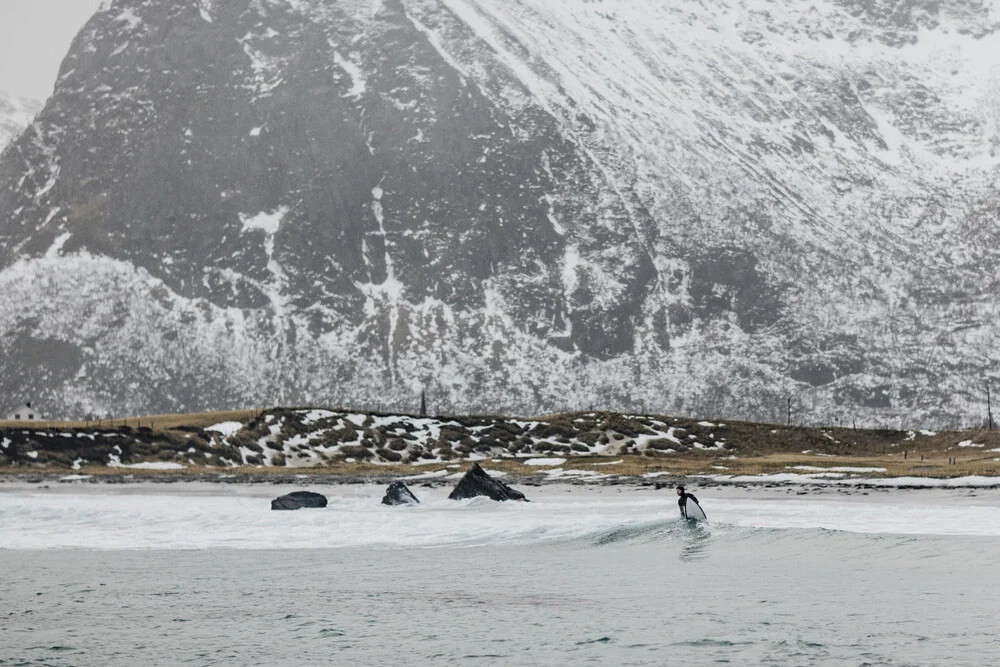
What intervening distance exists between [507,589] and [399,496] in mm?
32637

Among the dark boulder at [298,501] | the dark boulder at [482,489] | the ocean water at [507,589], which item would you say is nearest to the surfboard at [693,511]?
the ocean water at [507,589]

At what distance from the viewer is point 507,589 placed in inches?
1099

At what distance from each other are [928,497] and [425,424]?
87416mm

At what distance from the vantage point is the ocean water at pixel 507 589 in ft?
67.2

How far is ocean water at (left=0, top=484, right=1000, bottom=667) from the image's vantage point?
20469 millimetres

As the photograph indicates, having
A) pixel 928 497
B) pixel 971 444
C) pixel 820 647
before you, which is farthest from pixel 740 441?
pixel 820 647

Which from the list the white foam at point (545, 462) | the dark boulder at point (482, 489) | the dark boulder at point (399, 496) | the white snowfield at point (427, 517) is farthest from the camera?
the white foam at point (545, 462)

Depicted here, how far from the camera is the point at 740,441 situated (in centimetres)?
14988

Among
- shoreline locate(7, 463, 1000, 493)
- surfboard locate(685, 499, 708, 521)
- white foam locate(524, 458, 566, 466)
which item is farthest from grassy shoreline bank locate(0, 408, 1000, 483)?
surfboard locate(685, 499, 708, 521)

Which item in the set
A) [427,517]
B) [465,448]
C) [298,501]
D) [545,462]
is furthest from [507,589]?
[465,448]

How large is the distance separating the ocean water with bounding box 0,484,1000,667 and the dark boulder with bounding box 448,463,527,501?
10033 mm

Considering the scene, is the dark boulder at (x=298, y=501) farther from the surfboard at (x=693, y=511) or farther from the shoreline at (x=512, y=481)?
the shoreline at (x=512, y=481)

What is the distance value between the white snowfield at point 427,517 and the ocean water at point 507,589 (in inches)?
10.9

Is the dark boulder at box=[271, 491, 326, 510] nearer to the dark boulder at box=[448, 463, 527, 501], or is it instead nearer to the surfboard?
the dark boulder at box=[448, 463, 527, 501]
